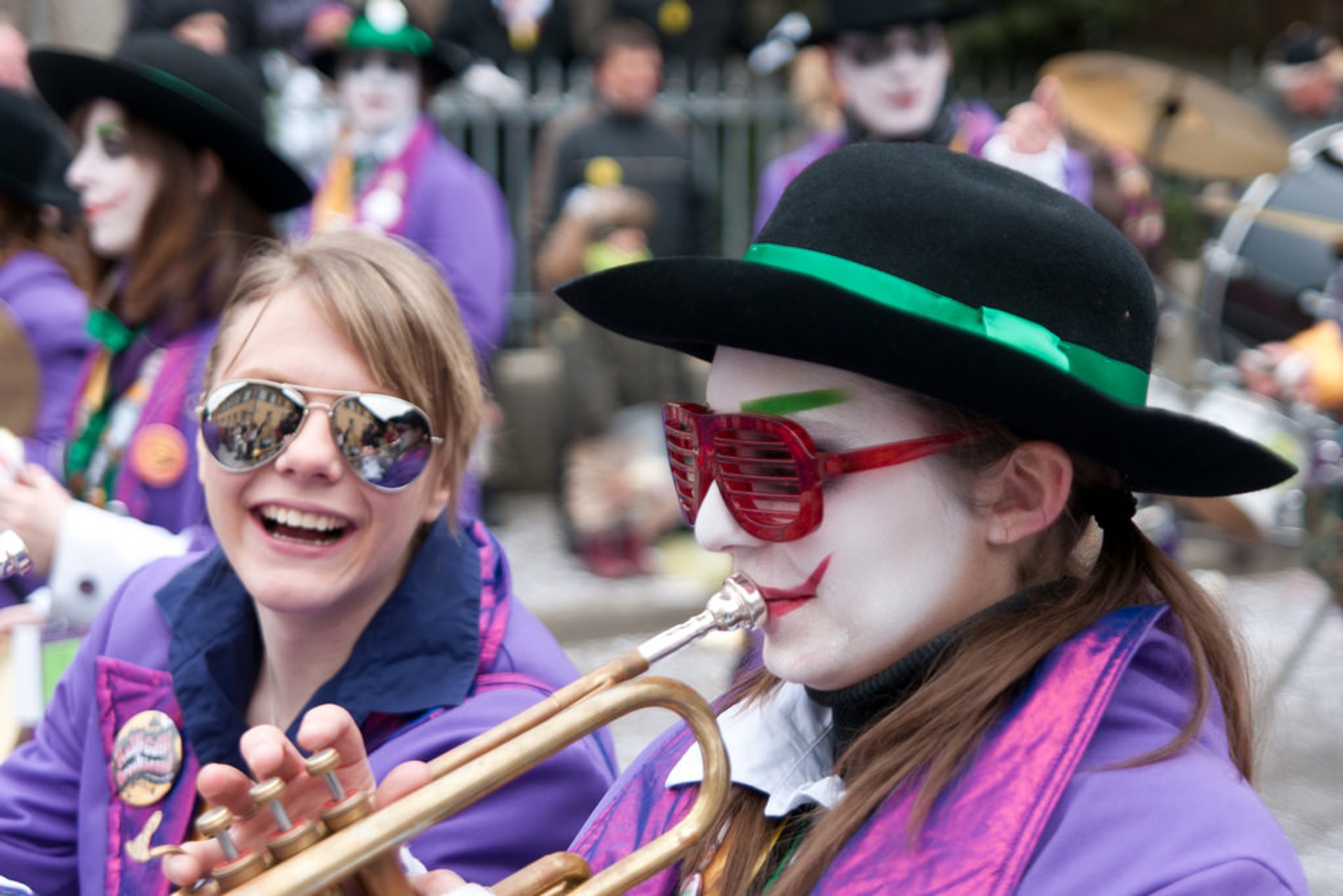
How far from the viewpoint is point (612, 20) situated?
27.9 ft

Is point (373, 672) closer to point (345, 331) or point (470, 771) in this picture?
point (345, 331)

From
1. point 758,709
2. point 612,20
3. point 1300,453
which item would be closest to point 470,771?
point 758,709

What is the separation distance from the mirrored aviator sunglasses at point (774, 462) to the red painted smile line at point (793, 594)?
Answer: 1.7 inches

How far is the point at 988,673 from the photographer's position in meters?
1.71

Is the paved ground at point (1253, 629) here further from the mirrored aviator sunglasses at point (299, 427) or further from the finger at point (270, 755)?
the finger at point (270, 755)

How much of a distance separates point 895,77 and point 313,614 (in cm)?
330

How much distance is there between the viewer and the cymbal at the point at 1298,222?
5277mm

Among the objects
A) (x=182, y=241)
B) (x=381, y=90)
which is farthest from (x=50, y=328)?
(x=381, y=90)

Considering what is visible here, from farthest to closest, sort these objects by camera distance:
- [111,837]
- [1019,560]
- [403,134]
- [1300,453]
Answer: [403,134] → [1300,453] → [111,837] → [1019,560]

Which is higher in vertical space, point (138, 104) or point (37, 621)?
point (138, 104)

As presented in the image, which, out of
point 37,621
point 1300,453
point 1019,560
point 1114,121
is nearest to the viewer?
point 1019,560

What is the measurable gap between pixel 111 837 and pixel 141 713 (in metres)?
0.17

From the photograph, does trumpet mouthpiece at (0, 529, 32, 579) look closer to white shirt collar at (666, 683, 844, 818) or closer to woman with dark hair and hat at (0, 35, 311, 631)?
woman with dark hair and hat at (0, 35, 311, 631)

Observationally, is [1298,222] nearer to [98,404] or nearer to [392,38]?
[392,38]
